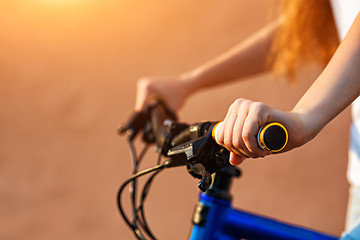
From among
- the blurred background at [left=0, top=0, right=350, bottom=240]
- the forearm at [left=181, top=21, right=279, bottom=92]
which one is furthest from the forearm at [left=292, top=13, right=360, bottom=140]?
the blurred background at [left=0, top=0, right=350, bottom=240]

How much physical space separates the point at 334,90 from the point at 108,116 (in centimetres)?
131

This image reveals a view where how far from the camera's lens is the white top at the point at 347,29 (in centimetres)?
53

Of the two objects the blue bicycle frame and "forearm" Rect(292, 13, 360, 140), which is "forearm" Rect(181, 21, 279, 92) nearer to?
the blue bicycle frame

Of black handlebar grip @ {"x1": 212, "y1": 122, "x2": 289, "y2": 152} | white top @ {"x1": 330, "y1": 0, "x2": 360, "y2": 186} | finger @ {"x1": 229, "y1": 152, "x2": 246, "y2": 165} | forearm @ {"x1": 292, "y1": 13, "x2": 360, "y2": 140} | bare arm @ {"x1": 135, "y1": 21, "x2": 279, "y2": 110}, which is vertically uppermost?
bare arm @ {"x1": 135, "y1": 21, "x2": 279, "y2": 110}

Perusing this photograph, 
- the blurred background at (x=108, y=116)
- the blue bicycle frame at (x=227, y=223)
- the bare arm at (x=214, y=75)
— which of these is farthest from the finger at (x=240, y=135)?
the blurred background at (x=108, y=116)

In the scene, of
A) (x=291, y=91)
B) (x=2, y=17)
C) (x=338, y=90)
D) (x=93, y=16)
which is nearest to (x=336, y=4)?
(x=338, y=90)

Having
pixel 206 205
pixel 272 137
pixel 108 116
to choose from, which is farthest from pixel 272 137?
pixel 108 116

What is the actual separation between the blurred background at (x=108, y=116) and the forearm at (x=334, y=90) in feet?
4.13

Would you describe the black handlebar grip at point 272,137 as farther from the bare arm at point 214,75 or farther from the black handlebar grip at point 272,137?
the bare arm at point 214,75

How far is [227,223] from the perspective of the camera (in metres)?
0.56

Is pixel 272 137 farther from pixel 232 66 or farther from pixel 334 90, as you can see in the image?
pixel 232 66

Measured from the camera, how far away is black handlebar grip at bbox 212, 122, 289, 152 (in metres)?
0.28

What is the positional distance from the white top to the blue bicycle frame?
0.41 ft

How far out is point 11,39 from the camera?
4.99 ft
